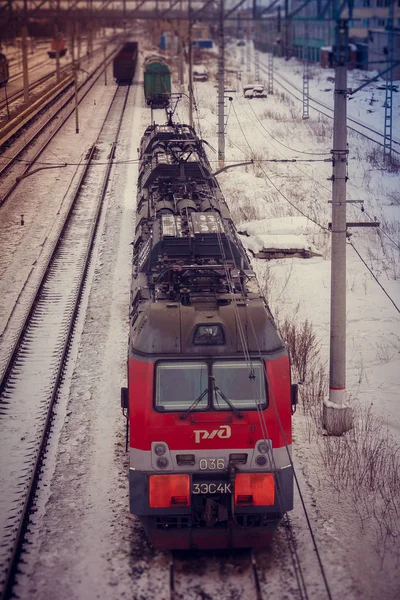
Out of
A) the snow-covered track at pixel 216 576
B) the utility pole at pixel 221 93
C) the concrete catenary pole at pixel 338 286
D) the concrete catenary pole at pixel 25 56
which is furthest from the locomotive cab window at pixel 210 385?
the utility pole at pixel 221 93

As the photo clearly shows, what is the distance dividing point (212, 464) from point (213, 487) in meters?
0.26

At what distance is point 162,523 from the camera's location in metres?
9.12

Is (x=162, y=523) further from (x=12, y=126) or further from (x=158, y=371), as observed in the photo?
(x=12, y=126)

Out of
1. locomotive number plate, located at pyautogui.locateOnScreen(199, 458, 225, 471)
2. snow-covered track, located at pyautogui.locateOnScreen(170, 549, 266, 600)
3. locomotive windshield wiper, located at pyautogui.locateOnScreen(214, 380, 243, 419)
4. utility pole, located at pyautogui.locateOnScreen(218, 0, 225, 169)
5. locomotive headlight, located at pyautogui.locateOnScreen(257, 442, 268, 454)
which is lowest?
snow-covered track, located at pyautogui.locateOnScreen(170, 549, 266, 600)

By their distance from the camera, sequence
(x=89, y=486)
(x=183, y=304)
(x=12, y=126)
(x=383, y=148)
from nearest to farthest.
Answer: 1. (x=183, y=304)
2. (x=89, y=486)
3. (x=383, y=148)
4. (x=12, y=126)

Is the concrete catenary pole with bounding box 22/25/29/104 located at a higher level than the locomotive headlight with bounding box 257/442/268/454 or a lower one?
higher

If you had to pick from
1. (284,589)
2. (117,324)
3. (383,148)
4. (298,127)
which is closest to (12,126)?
(298,127)

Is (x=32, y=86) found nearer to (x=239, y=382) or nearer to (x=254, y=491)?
(x=239, y=382)

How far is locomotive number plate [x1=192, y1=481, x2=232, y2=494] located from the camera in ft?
29.5

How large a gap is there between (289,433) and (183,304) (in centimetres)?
193

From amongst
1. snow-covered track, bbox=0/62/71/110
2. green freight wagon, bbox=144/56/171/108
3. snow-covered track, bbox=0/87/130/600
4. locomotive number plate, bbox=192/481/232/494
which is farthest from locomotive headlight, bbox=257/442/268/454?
green freight wagon, bbox=144/56/171/108

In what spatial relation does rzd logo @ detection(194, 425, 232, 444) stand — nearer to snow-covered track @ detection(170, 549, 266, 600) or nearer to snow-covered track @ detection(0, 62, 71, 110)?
snow-covered track @ detection(170, 549, 266, 600)

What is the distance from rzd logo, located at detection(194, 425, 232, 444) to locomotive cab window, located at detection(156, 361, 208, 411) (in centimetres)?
26

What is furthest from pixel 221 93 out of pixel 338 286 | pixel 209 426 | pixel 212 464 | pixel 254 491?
pixel 254 491
